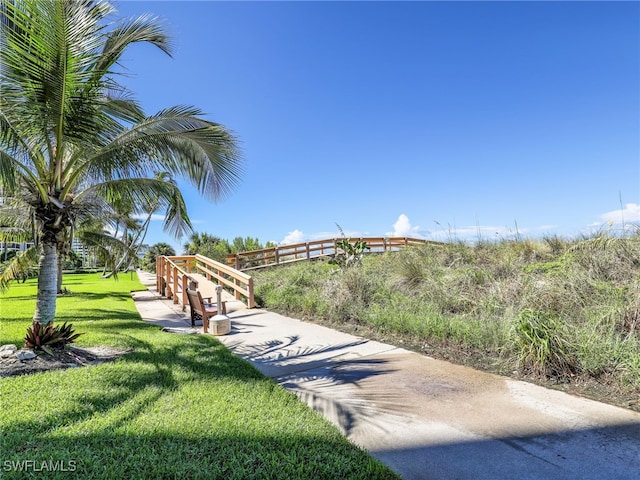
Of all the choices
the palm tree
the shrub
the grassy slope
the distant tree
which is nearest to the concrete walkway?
the grassy slope

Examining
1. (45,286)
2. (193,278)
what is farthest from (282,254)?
(45,286)

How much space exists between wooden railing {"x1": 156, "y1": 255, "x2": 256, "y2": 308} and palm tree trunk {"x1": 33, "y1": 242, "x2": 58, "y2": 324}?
142 inches

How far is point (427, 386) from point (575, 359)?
168 cm

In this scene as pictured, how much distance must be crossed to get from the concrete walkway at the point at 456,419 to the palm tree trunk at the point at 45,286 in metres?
3.08

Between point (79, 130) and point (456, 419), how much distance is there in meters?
6.02

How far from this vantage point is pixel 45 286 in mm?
4793

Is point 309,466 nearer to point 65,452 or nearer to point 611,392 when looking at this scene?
point 65,452

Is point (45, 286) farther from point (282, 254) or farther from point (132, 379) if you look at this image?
point (282, 254)

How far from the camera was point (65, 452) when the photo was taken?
237 centimetres

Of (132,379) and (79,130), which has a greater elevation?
(79,130)

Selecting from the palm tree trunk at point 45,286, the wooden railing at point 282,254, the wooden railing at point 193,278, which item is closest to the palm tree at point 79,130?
the palm tree trunk at point 45,286

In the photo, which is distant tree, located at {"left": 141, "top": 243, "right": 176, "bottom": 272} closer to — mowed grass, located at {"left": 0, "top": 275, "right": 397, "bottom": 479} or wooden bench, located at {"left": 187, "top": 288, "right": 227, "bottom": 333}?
wooden bench, located at {"left": 187, "top": 288, "right": 227, "bottom": 333}

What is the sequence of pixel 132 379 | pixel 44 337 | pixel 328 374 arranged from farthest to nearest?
1. pixel 44 337
2. pixel 328 374
3. pixel 132 379

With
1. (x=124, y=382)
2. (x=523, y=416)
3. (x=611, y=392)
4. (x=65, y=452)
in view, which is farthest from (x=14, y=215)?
(x=611, y=392)
